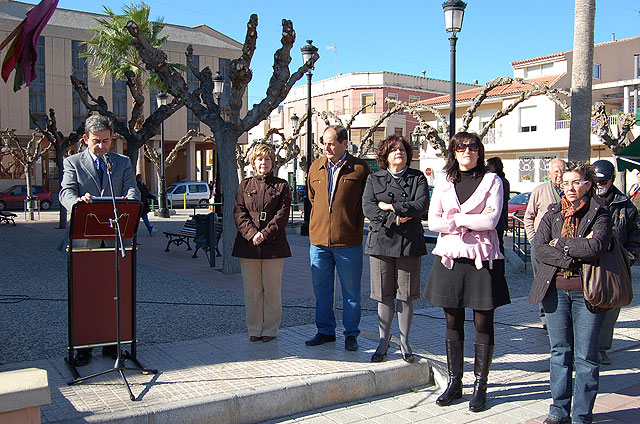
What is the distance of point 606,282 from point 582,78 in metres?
5.99

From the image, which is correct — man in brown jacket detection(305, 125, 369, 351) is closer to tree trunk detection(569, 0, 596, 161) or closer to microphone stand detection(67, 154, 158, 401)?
microphone stand detection(67, 154, 158, 401)

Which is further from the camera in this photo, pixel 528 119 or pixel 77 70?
pixel 77 70

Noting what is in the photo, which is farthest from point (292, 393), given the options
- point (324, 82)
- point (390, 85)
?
point (324, 82)

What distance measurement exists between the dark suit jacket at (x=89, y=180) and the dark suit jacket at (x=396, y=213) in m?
1.93

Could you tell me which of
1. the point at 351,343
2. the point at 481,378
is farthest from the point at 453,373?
the point at 351,343

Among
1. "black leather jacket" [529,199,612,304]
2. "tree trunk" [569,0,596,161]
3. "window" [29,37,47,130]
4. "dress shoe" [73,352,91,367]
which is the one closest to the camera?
"black leather jacket" [529,199,612,304]

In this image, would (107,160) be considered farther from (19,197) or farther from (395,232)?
(19,197)

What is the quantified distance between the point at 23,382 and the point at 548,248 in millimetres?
3447

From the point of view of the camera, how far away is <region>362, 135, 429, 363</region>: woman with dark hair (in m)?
5.11

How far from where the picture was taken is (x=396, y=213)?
5.10 metres

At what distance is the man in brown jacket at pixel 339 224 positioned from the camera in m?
5.58

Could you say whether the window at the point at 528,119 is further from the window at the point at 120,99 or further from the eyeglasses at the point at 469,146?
the eyeglasses at the point at 469,146

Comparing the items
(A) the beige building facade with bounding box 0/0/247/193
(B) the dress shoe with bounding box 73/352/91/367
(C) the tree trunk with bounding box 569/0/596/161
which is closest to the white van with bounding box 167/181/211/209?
(A) the beige building facade with bounding box 0/0/247/193

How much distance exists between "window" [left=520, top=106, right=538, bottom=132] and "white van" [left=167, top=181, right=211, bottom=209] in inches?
863
